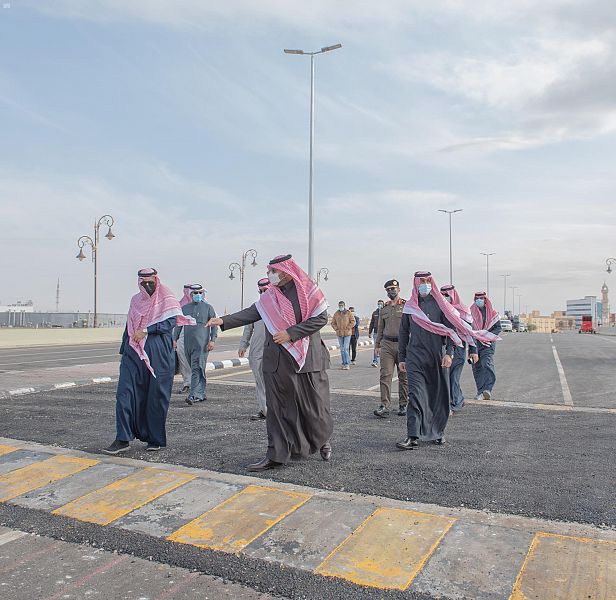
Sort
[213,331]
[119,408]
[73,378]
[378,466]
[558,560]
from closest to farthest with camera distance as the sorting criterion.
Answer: [558,560], [378,466], [119,408], [213,331], [73,378]

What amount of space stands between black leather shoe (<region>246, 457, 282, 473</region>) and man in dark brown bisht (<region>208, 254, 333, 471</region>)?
1 centimetres

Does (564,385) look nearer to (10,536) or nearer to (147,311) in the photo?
(147,311)

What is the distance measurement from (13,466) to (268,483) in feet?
8.07

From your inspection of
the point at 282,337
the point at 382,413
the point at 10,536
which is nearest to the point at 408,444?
the point at 282,337

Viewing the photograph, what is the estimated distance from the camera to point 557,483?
510 cm

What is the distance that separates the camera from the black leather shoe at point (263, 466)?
556cm

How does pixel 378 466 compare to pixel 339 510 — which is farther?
pixel 378 466

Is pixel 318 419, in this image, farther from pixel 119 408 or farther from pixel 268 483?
pixel 119 408

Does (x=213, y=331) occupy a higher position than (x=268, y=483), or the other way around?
(x=213, y=331)

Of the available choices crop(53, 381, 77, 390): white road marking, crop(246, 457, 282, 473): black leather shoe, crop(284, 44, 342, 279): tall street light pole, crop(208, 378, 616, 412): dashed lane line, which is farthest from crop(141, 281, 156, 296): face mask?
crop(284, 44, 342, 279): tall street light pole

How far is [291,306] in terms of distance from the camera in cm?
591

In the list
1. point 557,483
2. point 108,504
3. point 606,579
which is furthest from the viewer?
point 557,483

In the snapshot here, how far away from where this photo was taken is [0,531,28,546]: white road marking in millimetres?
4103

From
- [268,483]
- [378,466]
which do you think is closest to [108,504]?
[268,483]
